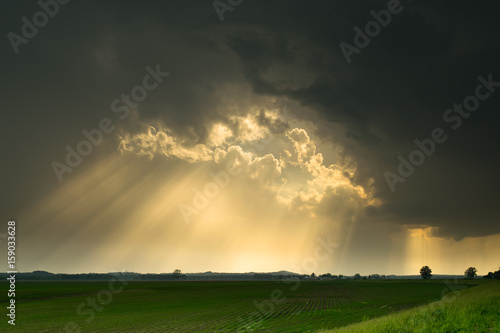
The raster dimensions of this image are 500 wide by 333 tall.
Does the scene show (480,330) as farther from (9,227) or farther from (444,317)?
(9,227)

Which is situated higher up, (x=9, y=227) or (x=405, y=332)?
(x=9, y=227)

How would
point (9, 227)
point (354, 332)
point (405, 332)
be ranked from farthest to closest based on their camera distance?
point (9, 227) → point (354, 332) → point (405, 332)

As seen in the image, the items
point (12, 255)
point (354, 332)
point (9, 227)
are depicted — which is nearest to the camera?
point (354, 332)

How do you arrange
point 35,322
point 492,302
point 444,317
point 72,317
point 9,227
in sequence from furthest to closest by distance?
point 72,317 → point 35,322 → point 9,227 → point 492,302 → point 444,317

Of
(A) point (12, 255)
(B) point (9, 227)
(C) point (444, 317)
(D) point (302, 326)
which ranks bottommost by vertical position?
(D) point (302, 326)

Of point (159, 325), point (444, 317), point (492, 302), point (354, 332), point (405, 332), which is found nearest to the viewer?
point (405, 332)

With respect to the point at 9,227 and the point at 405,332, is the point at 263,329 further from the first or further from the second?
the point at 9,227

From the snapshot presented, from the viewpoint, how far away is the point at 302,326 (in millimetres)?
30594

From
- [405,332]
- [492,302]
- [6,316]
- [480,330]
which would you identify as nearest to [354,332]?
[405,332]

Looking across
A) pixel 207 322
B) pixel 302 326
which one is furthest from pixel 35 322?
pixel 302 326

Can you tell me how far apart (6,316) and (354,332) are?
46.4 m

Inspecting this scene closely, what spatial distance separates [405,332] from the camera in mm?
14461

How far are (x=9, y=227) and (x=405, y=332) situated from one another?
32670 mm

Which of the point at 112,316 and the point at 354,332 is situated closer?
the point at 354,332
